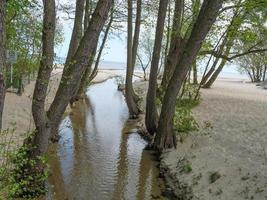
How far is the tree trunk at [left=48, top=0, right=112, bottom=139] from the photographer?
6289mm

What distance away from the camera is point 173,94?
10391 millimetres

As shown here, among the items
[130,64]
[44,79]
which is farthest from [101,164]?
[130,64]

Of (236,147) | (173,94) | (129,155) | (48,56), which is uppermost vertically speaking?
(48,56)

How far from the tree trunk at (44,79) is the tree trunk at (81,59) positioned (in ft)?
1.09

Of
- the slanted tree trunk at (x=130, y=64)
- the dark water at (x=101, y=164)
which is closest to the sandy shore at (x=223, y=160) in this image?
the dark water at (x=101, y=164)

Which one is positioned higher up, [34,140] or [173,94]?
[173,94]

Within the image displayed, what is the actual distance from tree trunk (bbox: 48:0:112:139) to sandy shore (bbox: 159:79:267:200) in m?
3.14

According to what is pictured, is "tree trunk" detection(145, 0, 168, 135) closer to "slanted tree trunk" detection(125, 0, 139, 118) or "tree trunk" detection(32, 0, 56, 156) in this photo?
"slanted tree trunk" detection(125, 0, 139, 118)

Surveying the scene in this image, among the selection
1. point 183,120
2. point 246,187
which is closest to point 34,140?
point 246,187

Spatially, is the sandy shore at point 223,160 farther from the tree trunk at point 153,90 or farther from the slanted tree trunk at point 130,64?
the slanted tree trunk at point 130,64

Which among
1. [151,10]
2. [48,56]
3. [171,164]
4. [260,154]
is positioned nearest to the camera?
[48,56]

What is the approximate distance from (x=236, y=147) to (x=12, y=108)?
845cm

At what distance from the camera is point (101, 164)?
988 centimetres

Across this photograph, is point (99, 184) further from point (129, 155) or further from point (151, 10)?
point (151, 10)
